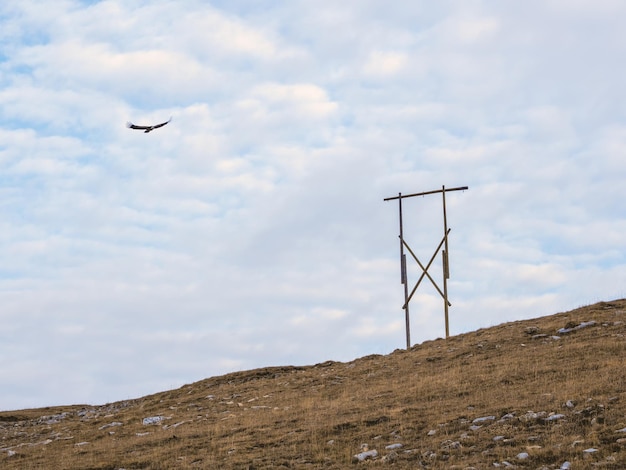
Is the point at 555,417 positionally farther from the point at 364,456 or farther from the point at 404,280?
the point at 404,280

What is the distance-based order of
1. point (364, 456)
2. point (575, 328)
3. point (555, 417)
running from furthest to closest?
point (575, 328) < point (555, 417) < point (364, 456)

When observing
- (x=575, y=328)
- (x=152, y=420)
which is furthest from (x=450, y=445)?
(x=575, y=328)

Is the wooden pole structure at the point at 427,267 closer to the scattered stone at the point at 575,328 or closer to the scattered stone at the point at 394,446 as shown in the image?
the scattered stone at the point at 575,328

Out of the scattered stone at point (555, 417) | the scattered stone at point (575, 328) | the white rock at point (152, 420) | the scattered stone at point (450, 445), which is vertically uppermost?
the scattered stone at point (575, 328)

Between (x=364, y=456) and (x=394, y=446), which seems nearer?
(x=364, y=456)

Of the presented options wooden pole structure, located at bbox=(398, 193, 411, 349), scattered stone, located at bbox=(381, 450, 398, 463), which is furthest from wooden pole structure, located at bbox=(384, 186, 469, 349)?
Result: scattered stone, located at bbox=(381, 450, 398, 463)

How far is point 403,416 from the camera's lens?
2419 centimetres

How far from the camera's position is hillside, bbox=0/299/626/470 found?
1920 cm

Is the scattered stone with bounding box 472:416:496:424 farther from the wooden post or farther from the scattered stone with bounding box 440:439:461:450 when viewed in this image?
the wooden post

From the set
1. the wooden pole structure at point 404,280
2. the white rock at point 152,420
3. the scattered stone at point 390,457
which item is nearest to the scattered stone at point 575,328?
the wooden pole structure at point 404,280

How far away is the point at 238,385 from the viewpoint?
135 feet

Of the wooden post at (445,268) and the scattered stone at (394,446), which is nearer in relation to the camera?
the scattered stone at (394,446)

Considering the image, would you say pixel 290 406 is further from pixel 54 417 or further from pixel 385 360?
pixel 54 417

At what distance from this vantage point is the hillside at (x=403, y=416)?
63.0 feet
